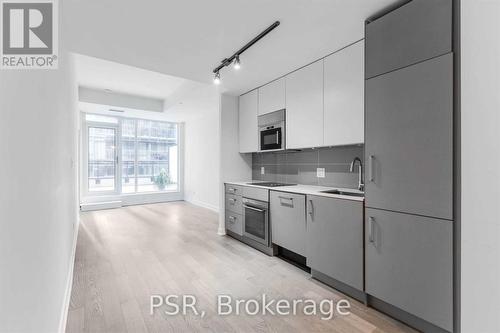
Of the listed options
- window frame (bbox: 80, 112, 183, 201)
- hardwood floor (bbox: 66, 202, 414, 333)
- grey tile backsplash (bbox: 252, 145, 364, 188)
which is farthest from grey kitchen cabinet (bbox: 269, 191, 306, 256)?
window frame (bbox: 80, 112, 183, 201)

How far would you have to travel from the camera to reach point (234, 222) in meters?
3.83

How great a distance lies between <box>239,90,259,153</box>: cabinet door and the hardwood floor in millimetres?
1577

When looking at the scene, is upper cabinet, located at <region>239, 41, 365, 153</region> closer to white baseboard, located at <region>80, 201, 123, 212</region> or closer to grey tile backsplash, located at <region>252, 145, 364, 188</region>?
grey tile backsplash, located at <region>252, 145, 364, 188</region>

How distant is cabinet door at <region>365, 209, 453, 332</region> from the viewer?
1.58 metres

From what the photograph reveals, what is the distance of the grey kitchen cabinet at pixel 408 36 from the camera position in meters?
1.59

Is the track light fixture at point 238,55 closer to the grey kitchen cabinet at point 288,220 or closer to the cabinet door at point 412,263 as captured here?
the grey kitchen cabinet at point 288,220

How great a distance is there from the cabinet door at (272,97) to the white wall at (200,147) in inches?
63.7

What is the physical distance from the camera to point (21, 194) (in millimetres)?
961

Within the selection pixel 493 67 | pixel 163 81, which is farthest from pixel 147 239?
pixel 493 67

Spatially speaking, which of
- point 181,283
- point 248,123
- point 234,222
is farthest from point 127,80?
point 181,283

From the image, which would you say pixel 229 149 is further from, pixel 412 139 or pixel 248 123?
pixel 412 139

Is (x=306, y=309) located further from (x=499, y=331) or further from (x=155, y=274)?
(x=155, y=274)

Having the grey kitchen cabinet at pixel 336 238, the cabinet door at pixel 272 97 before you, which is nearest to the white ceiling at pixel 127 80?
the cabinet door at pixel 272 97

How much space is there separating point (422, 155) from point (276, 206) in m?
1.72
